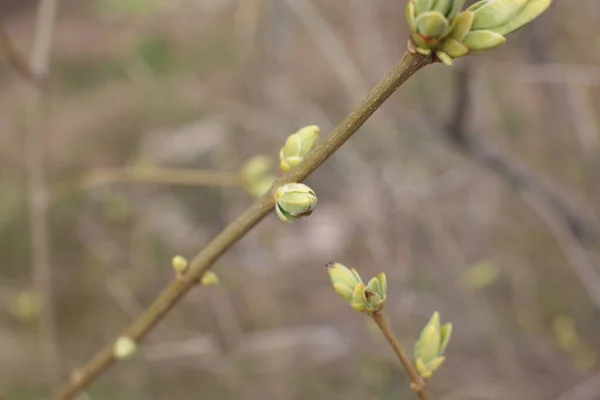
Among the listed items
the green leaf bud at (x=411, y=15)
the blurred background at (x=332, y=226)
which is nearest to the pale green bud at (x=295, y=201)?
the green leaf bud at (x=411, y=15)

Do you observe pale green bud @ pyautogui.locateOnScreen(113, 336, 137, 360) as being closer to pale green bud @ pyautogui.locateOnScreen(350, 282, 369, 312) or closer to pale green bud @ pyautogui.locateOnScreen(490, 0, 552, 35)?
pale green bud @ pyautogui.locateOnScreen(350, 282, 369, 312)

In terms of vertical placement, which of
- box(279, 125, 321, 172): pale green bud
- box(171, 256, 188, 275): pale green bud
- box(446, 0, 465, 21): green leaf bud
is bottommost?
box(446, 0, 465, 21): green leaf bud

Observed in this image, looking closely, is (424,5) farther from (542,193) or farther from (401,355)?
(542,193)

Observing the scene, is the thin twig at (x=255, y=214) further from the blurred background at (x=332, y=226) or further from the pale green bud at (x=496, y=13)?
the blurred background at (x=332, y=226)

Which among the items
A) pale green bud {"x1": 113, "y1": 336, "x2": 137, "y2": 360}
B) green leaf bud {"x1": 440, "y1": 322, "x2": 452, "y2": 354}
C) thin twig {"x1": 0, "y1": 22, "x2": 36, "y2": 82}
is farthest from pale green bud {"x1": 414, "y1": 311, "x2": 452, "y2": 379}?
thin twig {"x1": 0, "y1": 22, "x2": 36, "y2": 82}

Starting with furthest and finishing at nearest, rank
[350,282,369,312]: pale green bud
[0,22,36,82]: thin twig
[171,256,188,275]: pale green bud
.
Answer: [0,22,36,82]: thin twig, [171,256,188,275]: pale green bud, [350,282,369,312]: pale green bud

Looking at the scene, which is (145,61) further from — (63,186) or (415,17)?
(415,17)

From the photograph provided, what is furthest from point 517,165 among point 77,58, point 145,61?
point 77,58
